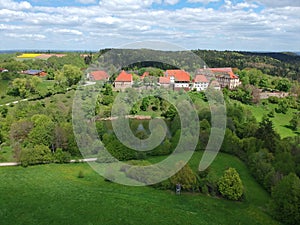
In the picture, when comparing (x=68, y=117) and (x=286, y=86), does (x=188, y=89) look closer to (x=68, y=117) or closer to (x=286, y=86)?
(x=286, y=86)

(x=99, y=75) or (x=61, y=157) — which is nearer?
(x=61, y=157)

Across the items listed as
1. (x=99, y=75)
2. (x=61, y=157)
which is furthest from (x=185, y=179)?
(x=99, y=75)

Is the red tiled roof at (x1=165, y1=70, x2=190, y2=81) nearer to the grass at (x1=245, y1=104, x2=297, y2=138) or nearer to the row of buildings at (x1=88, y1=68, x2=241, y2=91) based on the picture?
the row of buildings at (x1=88, y1=68, x2=241, y2=91)

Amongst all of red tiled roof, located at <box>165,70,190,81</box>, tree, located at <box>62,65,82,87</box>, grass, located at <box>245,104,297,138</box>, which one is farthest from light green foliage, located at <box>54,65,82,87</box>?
grass, located at <box>245,104,297,138</box>

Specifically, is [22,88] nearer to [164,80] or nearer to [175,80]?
[164,80]

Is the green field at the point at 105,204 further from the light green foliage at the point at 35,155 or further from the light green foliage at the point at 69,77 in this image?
the light green foliage at the point at 69,77

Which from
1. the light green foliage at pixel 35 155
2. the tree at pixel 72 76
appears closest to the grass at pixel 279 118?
the light green foliage at pixel 35 155

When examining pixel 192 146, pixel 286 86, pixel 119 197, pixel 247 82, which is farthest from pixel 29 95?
pixel 286 86
